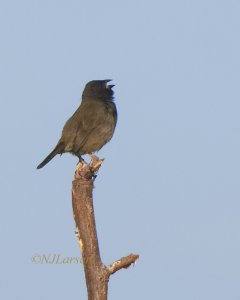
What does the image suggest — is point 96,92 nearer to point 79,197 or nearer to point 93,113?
point 93,113

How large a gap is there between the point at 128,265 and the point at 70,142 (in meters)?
5.27

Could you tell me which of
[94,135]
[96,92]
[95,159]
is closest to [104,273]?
[95,159]

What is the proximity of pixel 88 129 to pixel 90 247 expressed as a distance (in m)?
4.93

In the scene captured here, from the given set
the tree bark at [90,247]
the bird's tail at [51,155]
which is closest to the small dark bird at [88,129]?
the bird's tail at [51,155]

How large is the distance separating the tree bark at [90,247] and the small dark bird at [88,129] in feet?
13.9

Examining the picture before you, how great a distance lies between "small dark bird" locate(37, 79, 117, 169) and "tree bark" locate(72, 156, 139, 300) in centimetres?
423

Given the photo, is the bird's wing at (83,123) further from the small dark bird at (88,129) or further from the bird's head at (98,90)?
the bird's head at (98,90)

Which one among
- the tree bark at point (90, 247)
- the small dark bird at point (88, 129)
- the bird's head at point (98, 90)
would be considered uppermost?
the bird's head at point (98, 90)

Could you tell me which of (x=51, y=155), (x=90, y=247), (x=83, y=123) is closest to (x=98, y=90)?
(x=83, y=123)

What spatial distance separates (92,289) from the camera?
21.1 ft

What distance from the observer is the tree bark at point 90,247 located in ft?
21.0

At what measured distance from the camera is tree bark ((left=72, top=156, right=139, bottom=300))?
21.0 feet

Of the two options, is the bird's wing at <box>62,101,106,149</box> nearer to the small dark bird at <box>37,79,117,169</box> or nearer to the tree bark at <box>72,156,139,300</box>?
the small dark bird at <box>37,79,117,169</box>

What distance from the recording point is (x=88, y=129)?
11367mm
